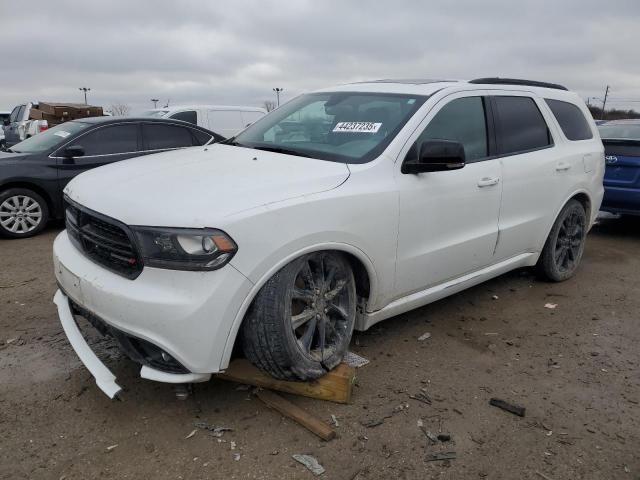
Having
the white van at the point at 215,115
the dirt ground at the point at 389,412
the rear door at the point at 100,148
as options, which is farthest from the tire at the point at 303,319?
the white van at the point at 215,115

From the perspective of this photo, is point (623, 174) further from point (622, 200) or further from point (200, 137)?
point (200, 137)

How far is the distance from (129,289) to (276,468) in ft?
3.49

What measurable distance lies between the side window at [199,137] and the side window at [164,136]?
0.08 metres

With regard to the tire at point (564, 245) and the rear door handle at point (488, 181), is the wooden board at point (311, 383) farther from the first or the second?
the tire at point (564, 245)

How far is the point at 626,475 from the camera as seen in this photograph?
2449 millimetres

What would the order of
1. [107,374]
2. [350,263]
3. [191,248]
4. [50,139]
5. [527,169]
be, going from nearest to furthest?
[191,248], [107,374], [350,263], [527,169], [50,139]

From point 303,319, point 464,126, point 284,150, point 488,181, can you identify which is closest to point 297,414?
point 303,319

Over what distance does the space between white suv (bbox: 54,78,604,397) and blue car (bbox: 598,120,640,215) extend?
2.75 meters

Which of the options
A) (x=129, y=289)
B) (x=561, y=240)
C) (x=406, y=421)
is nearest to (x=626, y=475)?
(x=406, y=421)

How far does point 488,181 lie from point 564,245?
1722 mm

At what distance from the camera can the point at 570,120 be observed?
489 centimetres

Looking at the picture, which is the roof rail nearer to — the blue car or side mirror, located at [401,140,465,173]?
side mirror, located at [401,140,465,173]

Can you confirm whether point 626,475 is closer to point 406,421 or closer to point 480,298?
point 406,421

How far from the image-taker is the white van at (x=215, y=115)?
11.0 m
